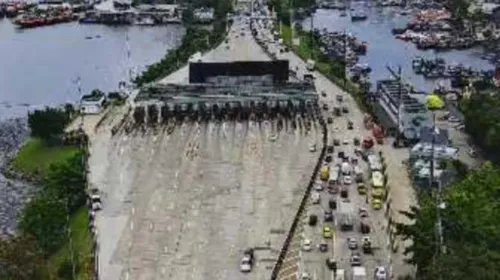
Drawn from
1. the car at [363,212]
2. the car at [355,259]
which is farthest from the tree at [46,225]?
the car at [363,212]

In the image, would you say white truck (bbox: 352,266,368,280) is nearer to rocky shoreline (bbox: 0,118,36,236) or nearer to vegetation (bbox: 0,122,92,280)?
vegetation (bbox: 0,122,92,280)

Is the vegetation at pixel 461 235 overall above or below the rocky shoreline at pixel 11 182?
above

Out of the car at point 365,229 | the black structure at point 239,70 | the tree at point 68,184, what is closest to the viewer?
the car at point 365,229

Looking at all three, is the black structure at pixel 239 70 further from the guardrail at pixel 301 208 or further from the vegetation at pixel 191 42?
the vegetation at pixel 191 42

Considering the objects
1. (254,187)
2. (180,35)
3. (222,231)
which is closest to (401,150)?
(254,187)

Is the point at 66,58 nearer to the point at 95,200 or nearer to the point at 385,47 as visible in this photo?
the point at 385,47

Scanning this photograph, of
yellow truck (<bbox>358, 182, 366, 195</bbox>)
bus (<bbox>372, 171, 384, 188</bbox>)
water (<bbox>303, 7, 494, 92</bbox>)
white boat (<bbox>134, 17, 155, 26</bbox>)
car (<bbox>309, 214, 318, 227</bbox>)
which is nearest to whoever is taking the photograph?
car (<bbox>309, 214, 318, 227</bbox>)

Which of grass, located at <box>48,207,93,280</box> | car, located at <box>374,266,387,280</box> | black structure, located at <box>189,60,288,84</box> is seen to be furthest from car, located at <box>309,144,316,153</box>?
car, located at <box>374,266,387,280</box>
